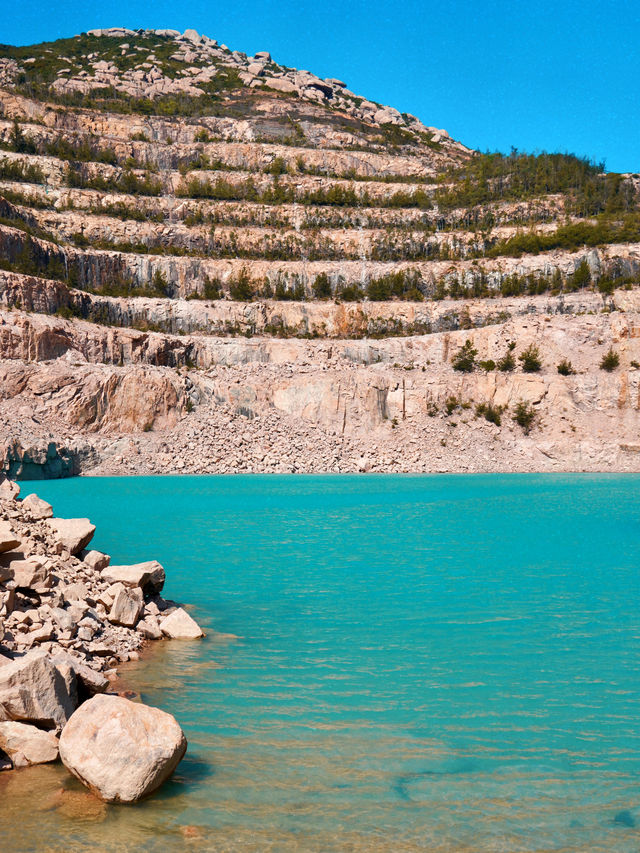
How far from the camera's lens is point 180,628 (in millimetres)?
11398

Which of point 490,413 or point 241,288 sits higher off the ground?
point 241,288

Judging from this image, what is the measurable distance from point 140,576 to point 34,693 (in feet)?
18.4

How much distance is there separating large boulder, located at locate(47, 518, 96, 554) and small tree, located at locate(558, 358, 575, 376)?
55.5 m

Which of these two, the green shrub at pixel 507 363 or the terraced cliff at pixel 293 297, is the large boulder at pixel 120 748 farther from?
the green shrub at pixel 507 363

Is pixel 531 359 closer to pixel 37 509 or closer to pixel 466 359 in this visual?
pixel 466 359

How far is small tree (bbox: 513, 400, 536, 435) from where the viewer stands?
61.1 m

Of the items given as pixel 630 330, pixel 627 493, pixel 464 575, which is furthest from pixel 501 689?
pixel 630 330

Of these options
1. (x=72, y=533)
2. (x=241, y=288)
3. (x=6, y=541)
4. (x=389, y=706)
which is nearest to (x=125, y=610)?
(x=6, y=541)

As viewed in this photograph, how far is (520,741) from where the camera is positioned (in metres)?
7.27

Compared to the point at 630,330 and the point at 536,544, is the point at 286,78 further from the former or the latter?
the point at 536,544

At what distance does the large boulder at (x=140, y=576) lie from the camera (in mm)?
12672

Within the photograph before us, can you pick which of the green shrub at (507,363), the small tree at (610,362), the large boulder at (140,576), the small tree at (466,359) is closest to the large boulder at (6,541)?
the large boulder at (140,576)

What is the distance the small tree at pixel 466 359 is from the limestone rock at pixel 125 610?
186 ft

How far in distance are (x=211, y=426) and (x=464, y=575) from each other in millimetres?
44141
